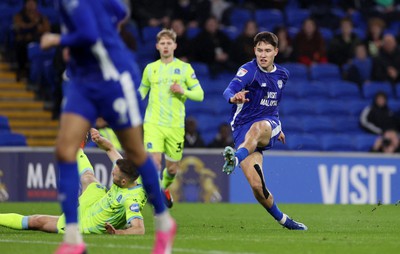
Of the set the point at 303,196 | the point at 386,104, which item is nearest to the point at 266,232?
the point at 303,196

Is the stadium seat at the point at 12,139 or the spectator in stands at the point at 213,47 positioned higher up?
the spectator in stands at the point at 213,47

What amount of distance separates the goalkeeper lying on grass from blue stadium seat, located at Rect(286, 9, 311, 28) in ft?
44.3

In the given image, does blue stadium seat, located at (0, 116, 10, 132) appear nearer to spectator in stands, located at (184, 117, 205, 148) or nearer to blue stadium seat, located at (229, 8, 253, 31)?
spectator in stands, located at (184, 117, 205, 148)

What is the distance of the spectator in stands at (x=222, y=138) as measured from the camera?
19078 millimetres

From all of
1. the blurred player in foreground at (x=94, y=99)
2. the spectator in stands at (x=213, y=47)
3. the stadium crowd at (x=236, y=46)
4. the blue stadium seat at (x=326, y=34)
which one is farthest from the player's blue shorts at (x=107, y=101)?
the blue stadium seat at (x=326, y=34)

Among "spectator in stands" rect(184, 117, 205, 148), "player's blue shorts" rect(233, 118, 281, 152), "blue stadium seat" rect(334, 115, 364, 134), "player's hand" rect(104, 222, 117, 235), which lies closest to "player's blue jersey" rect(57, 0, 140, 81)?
"player's hand" rect(104, 222, 117, 235)

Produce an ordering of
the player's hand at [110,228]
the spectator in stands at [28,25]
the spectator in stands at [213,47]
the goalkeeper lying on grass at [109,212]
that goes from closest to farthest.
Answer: the goalkeeper lying on grass at [109,212] → the player's hand at [110,228] → the spectator in stands at [28,25] → the spectator in stands at [213,47]

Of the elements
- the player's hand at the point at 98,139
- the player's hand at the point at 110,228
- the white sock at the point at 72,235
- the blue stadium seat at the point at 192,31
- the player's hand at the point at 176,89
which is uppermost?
the blue stadium seat at the point at 192,31

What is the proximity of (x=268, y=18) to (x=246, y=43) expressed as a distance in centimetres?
217

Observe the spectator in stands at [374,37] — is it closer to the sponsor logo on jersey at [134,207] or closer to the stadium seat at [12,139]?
the stadium seat at [12,139]

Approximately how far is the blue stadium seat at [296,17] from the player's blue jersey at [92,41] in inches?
635

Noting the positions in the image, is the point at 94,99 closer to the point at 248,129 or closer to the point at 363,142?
the point at 248,129

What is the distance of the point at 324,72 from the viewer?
72.8 feet

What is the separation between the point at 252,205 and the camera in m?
17.0
